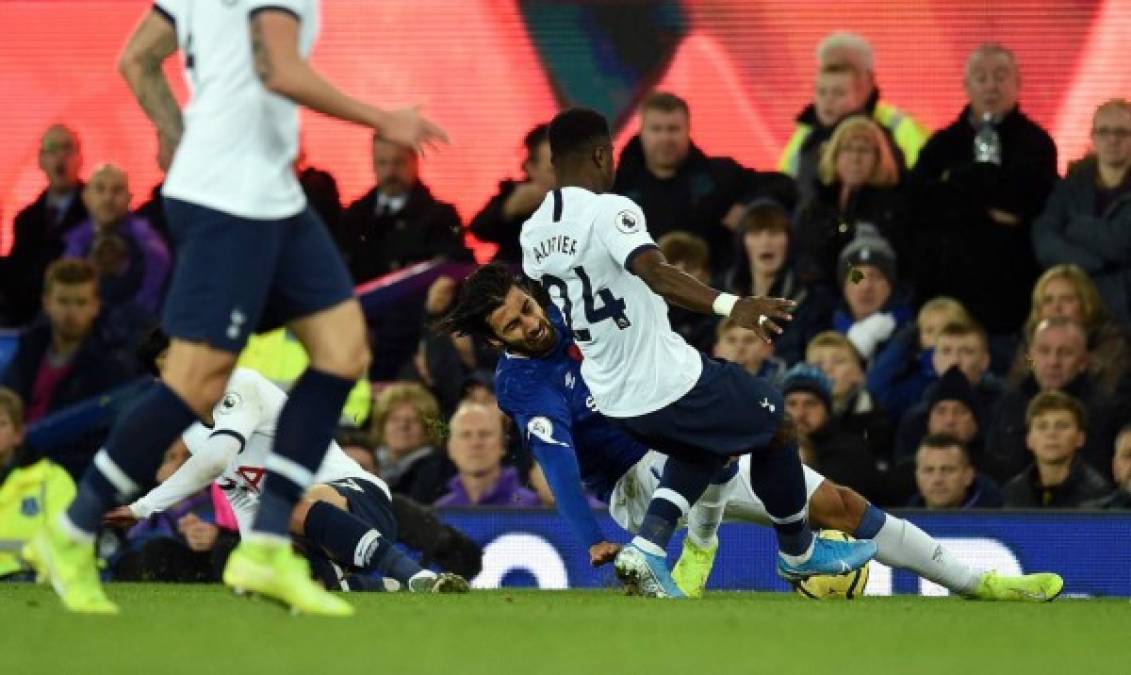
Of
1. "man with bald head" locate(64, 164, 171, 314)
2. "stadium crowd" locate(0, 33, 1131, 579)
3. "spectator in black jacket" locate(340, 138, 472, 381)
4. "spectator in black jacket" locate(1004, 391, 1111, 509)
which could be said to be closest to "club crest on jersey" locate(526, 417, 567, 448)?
"stadium crowd" locate(0, 33, 1131, 579)

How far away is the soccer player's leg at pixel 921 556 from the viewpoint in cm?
1040

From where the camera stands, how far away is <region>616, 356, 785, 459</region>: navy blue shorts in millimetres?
10016

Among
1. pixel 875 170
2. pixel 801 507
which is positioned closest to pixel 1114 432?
pixel 875 170

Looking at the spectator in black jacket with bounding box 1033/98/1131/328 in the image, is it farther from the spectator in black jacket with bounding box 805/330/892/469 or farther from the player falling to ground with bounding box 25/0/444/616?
the player falling to ground with bounding box 25/0/444/616

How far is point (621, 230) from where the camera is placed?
9680 millimetres

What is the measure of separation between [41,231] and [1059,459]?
7302 mm

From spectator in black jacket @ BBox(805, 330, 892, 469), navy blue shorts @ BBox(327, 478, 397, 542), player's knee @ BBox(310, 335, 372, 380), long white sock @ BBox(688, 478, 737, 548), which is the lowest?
player's knee @ BBox(310, 335, 372, 380)

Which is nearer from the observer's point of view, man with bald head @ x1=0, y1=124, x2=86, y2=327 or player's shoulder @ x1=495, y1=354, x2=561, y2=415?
player's shoulder @ x1=495, y1=354, x2=561, y2=415

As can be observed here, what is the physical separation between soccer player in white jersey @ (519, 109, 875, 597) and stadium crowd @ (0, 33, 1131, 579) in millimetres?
3062

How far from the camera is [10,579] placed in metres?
14.0

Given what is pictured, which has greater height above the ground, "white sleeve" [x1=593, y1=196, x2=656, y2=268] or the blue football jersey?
"white sleeve" [x1=593, y1=196, x2=656, y2=268]

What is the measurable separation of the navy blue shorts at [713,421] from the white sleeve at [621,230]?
25.3 inches

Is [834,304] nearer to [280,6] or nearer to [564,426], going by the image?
[564,426]

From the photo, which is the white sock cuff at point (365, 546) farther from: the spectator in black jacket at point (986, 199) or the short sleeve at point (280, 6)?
the spectator in black jacket at point (986, 199)
